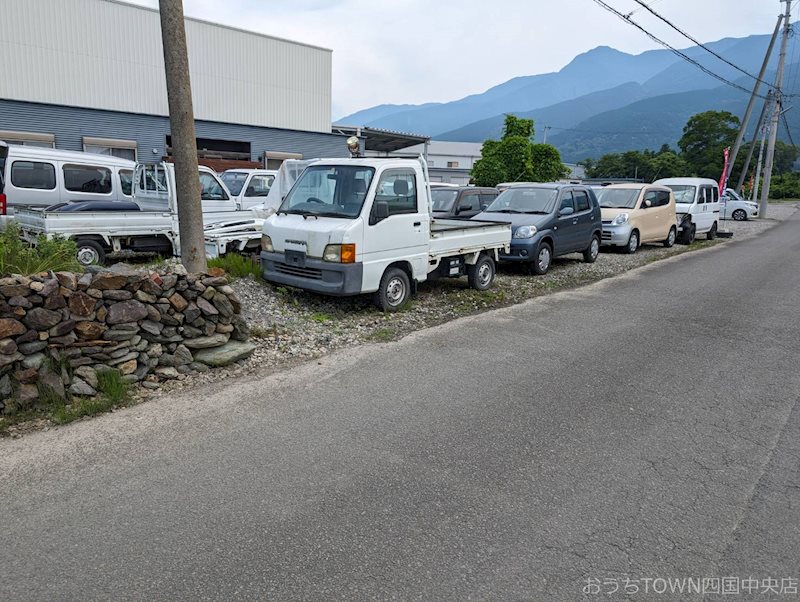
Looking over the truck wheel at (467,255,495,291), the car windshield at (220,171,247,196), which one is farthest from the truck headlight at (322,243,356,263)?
the car windshield at (220,171,247,196)

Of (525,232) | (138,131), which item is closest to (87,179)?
(525,232)

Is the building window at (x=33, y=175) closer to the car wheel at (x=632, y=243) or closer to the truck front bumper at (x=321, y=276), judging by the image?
the truck front bumper at (x=321, y=276)

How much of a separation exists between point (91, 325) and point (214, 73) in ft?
85.7

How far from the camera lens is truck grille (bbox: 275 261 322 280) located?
7.83 m

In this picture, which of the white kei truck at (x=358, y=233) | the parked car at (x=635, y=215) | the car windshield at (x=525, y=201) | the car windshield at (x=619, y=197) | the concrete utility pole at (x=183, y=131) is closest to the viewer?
the concrete utility pole at (x=183, y=131)

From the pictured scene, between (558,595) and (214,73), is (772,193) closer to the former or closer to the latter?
(214,73)

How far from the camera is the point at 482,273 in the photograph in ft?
33.8

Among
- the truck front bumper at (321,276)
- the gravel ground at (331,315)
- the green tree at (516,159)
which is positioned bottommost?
the gravel ground at (331,315)

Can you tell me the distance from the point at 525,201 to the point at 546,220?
0.98 meters

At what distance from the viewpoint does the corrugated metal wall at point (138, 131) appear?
22.6 m

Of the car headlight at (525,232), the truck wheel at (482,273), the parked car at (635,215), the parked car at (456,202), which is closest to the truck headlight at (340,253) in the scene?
the truck wheel at (482,273)

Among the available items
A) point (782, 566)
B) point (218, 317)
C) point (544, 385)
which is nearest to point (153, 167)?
point (218, 317)

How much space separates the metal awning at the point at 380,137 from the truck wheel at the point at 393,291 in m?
24.4

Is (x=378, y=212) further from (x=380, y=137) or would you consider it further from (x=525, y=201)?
(x=380, y=137)
